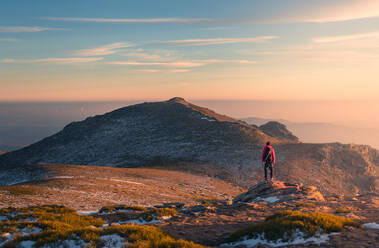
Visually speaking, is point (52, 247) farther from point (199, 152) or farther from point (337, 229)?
point (199, 152)

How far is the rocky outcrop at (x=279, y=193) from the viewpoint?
929 inches

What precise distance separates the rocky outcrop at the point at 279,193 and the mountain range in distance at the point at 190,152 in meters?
27.9

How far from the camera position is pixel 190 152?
71812 millimetres

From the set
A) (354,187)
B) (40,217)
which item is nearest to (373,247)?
(40,217)

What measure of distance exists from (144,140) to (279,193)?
204 ft

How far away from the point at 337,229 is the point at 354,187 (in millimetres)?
56160

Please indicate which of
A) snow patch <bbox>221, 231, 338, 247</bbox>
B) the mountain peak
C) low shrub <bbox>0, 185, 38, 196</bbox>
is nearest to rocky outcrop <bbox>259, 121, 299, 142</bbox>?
the mountain peak

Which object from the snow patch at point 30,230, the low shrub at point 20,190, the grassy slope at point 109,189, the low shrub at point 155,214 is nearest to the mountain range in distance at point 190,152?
the grassy slope at point 109,189

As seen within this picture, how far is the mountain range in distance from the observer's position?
191 ft

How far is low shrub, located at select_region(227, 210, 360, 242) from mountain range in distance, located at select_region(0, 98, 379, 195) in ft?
116

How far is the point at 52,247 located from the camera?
9.83 metres

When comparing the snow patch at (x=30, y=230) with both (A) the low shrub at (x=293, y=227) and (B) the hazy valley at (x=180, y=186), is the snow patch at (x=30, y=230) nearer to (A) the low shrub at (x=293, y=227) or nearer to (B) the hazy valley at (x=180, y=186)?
(B) the hazy valley at (x=180, y=186)

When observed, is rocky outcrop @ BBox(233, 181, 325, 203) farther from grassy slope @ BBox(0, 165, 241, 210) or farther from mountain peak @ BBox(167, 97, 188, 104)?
mountain peak @ BBox(167, 97, 188, 104)

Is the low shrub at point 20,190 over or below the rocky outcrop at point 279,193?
below
